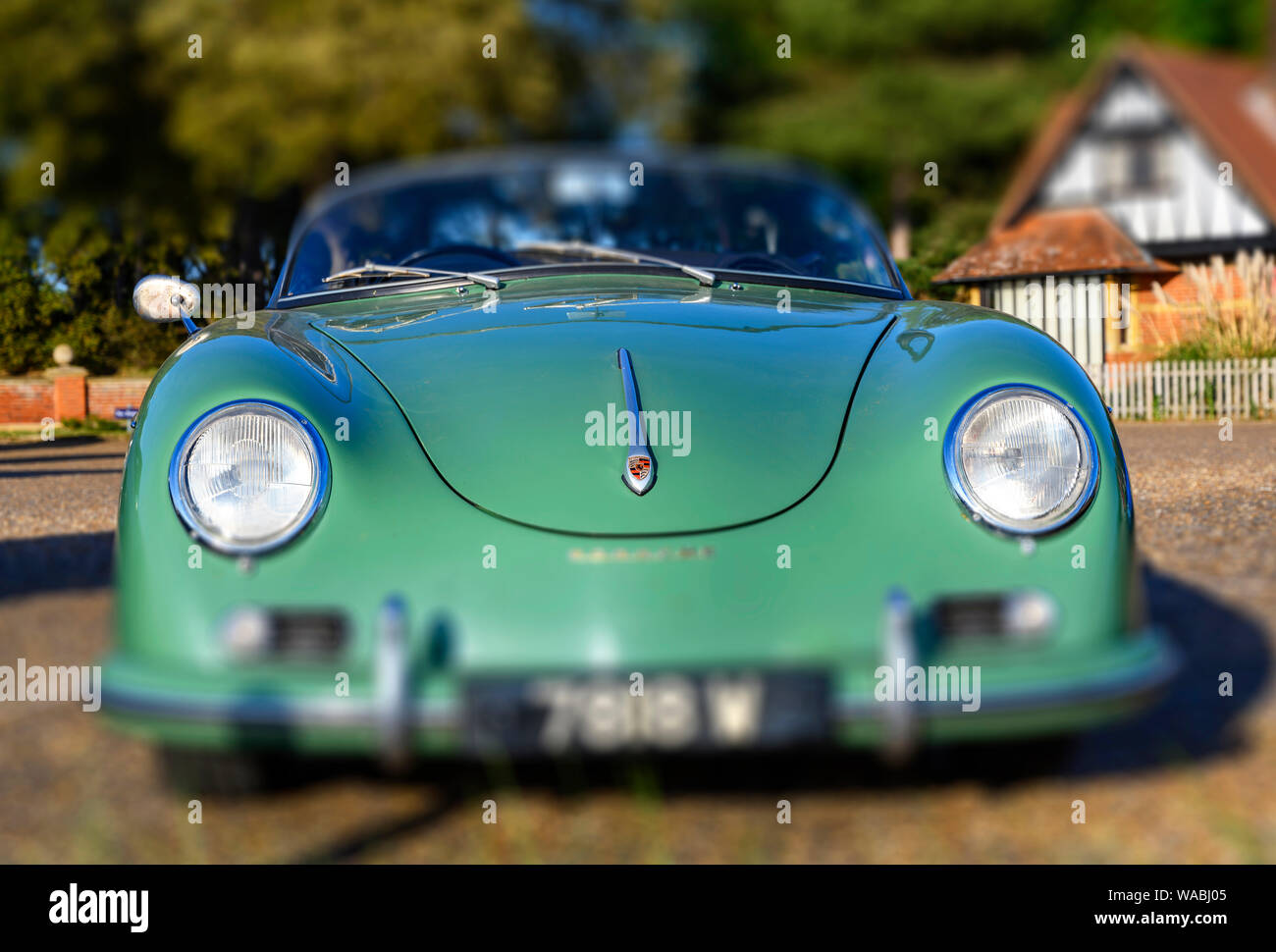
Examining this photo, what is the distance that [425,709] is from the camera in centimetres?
193

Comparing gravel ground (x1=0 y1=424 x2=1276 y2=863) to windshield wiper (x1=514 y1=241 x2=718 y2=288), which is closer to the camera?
gravel ground (x1=0 y1=424 x2=1276 y2=863)

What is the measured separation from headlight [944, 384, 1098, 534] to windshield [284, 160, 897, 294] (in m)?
1.24

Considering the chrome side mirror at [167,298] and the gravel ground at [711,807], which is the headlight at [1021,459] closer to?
the gravel ground at [711,807]

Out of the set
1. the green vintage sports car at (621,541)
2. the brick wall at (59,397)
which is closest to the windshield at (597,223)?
the green vintage sports car at (621,541)

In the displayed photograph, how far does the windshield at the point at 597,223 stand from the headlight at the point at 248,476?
133 cm

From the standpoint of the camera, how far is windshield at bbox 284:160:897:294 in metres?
3.60

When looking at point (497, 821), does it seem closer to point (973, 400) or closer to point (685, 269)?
point (973, 400)

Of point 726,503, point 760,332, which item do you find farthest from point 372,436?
point 760,332

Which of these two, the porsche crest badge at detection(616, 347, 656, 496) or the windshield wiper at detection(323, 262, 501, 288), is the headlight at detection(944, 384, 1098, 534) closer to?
the porsche crest badge at detection(616, 347, 656, 496)

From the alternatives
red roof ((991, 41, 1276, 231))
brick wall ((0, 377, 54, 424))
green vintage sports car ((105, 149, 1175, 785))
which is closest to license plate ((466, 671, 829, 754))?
green vintage sports car ((105, 149, 1175, 785))

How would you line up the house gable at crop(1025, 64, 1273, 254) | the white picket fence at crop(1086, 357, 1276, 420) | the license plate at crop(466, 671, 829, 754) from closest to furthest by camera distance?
the license plate at crop(466, 671, 829, 754), the white picket fence at crop(1086, 357, 1276, 420), the house gable at crop(1025, 64, 1273, 254)

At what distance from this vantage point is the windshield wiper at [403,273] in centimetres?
322

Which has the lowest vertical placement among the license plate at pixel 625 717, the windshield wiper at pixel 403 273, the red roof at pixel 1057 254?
the license plate at pixel 625 717
